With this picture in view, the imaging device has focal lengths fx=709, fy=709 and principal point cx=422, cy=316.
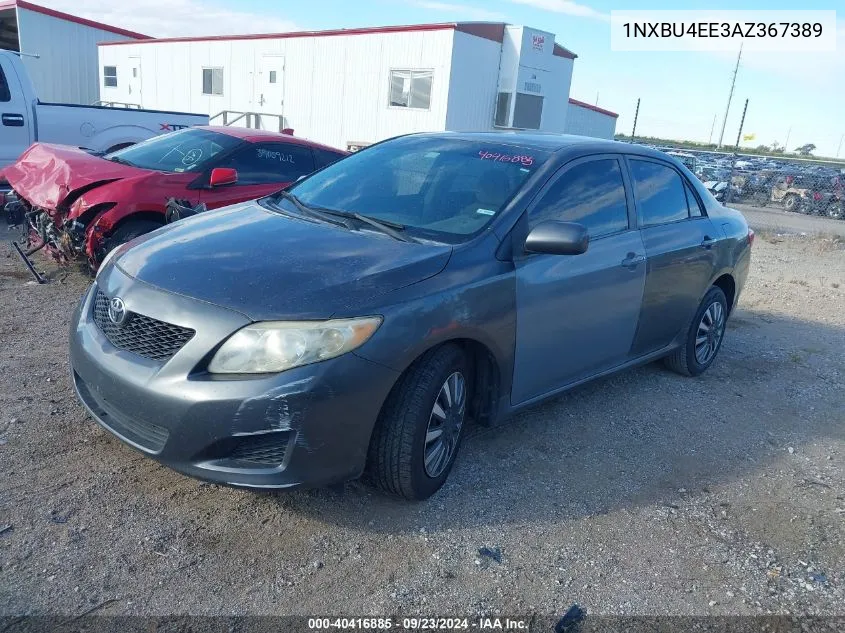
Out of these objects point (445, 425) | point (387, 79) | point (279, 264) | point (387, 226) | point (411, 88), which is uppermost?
point (387, 79)

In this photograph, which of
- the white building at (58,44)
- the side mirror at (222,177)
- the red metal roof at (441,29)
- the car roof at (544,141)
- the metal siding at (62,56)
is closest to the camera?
the car roof at (544,141)

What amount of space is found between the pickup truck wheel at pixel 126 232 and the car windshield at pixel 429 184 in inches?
83.6

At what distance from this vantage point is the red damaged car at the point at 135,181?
5.76m

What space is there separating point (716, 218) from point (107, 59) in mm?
25713

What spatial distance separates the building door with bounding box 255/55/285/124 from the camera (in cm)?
2009

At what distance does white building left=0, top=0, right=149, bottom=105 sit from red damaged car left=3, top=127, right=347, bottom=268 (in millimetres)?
20480

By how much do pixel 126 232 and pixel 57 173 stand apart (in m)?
0.86

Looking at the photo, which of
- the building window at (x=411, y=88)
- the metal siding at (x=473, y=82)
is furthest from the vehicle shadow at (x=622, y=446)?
the building window at (x=411, y=88)

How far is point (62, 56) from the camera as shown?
2581cm

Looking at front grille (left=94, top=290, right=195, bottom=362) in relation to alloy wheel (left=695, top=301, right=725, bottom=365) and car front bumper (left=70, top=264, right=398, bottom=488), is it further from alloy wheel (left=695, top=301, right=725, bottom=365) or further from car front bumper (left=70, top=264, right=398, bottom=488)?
alloy wheel (left=695, top=301, right=725, bottom=365)

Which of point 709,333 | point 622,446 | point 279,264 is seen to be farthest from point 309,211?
point 709,333

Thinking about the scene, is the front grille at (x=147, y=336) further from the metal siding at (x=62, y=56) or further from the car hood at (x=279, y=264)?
the metal siding at (x=62, y=56)

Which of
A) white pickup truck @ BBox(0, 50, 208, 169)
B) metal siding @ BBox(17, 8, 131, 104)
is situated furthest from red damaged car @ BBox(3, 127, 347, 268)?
metal siding @ BBox(17, 8, 131, 104)

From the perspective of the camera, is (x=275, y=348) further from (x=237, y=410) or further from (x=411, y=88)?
(x=411, y=88)
